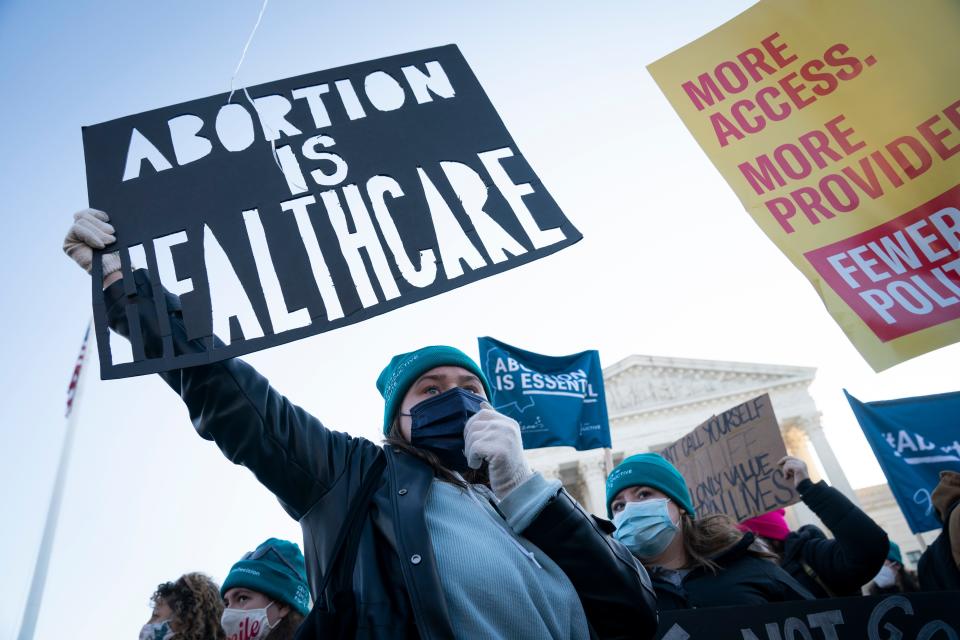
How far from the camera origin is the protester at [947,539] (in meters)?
3.16

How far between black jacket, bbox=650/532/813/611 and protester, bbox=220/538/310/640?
1759mm

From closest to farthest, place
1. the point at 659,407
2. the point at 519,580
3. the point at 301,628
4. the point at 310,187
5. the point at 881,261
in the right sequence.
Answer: the point at 301,628, the point at 519,580, the point at 310,187, the point at 881,261, the point at 659,407

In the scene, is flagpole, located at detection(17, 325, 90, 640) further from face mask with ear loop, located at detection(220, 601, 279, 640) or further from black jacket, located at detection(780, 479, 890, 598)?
black jacket, located at detection(780, 479, 890, 598)

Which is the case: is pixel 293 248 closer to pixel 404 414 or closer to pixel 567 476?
pixel 404 414

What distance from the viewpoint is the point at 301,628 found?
1.52 metres

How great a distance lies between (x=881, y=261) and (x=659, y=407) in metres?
32.2

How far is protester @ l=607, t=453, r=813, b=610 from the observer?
290 centimetres

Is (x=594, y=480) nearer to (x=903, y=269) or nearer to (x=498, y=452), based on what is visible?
(x=903, y=269)

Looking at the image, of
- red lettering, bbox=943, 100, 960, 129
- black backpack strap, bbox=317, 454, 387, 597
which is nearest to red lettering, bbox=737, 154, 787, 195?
red lettering, bbox=943, 100, 960, 129

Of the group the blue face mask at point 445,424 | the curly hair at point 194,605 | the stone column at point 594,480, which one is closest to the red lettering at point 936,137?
the blue face mask at point 445,424

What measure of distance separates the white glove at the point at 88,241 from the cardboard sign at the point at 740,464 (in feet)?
14.2

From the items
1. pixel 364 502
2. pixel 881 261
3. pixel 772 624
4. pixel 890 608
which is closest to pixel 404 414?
pixel 364 502

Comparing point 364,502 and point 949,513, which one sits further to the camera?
point 949,513

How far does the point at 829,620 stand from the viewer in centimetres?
223
